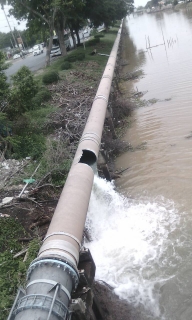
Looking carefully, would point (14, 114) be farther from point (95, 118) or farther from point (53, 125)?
point (95, 118)

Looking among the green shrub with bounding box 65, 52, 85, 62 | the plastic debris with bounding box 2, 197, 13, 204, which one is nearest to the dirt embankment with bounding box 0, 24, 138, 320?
the plastic debris with bounding box 2, 197, 13, 204

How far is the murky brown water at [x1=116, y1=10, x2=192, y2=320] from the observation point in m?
6.05

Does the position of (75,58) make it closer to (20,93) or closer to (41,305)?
(20,93)

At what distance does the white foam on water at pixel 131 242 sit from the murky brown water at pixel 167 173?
0.03 m

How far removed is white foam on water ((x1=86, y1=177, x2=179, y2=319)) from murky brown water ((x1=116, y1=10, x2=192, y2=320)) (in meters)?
0.03

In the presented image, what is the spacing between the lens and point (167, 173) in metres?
9.73

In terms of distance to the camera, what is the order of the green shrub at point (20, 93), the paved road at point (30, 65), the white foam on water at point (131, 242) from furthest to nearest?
the paved road at point (30, 65) → the green shrub at point (20, 93) → the white foam on water at point (131, 242)

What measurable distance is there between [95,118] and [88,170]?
3375mm

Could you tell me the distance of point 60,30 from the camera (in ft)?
88.5

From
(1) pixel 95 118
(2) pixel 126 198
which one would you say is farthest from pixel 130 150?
(2) pixel 126 198

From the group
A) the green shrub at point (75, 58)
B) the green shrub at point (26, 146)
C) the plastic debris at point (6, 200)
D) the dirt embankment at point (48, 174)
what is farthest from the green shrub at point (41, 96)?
the green shrub at point (75, 58)

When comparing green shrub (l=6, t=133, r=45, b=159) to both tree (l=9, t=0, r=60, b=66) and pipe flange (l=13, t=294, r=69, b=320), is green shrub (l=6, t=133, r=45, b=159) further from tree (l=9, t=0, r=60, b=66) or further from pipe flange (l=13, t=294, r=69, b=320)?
tree (l=9, t=0, r=60, b=66)

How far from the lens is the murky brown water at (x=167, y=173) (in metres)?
6.05

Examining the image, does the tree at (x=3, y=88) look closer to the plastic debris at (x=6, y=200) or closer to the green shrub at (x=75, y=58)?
the plastic debris at (x=6, y=200)
